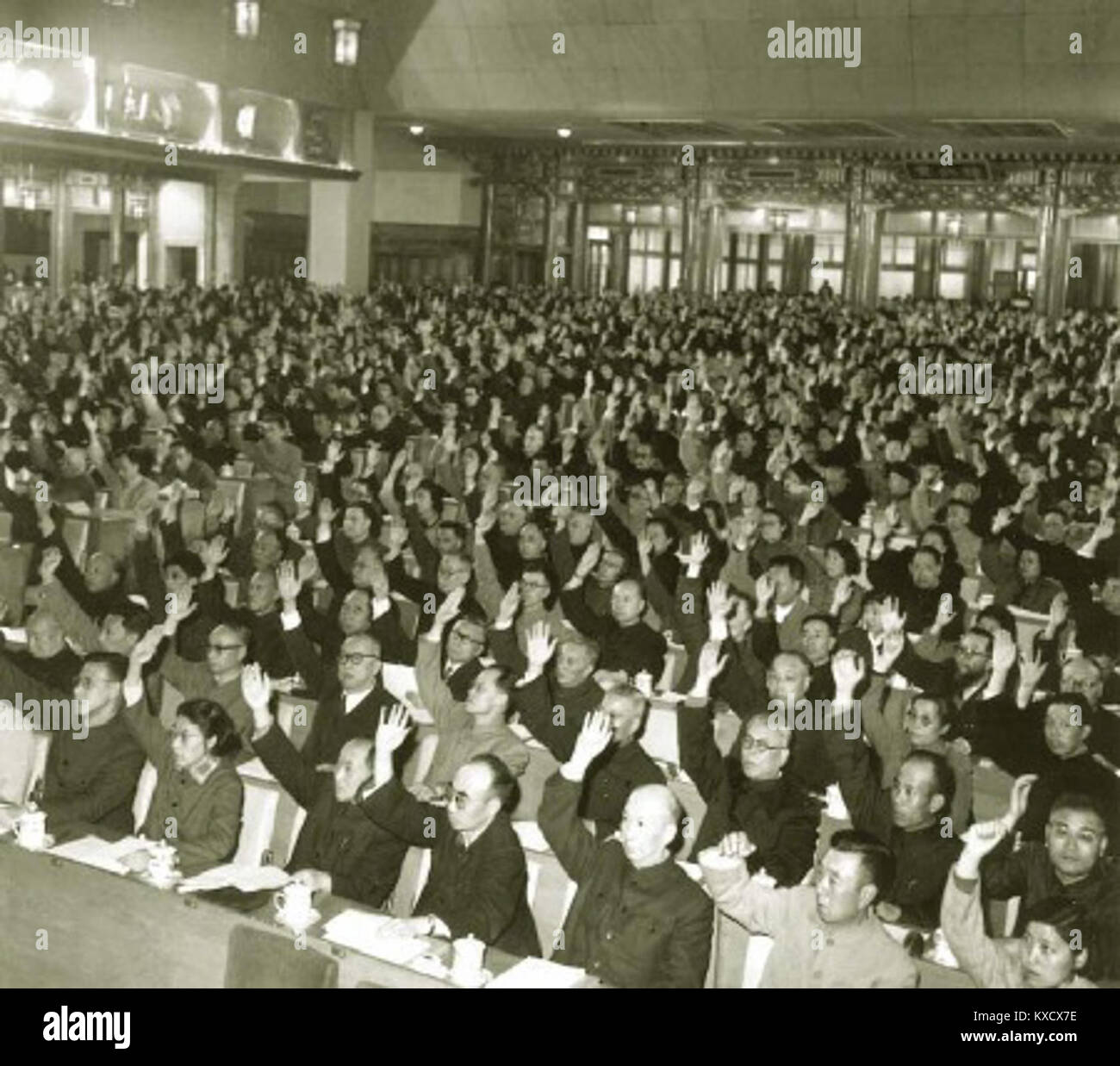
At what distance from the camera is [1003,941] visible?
4.96 meters

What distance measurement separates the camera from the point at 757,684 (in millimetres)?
7680

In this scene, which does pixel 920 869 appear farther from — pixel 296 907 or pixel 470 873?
pixel 296 907

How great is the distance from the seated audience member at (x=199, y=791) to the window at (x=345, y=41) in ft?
61.5


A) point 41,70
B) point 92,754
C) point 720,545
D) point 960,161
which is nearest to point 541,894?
point 92,754

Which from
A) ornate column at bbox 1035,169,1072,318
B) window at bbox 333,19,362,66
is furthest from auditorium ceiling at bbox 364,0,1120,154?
ornate column at bbox 1035,169,1072,318

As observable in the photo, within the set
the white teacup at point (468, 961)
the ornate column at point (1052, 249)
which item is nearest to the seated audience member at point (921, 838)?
the white teacup at point (468, 961)

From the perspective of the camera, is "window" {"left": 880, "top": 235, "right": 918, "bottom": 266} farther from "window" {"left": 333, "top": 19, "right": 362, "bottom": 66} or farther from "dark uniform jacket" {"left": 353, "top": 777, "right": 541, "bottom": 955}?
"dark uniform jacket" {"left": 353, "top": 777, "right": 541, "bottom": 955}

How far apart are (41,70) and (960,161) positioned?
1861cm

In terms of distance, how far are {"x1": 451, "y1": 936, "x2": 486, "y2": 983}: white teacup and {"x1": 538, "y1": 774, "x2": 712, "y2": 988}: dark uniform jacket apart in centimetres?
65

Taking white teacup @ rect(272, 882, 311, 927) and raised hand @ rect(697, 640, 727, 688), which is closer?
white teacup @ rect(272, 882, 311, 927)

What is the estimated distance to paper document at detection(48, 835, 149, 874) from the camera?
17.7 feet

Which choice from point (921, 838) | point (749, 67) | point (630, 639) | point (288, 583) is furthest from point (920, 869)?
point (749, 67)

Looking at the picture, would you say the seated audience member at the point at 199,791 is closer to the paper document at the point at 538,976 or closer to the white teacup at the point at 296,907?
the white teacup at the point at 296,907
